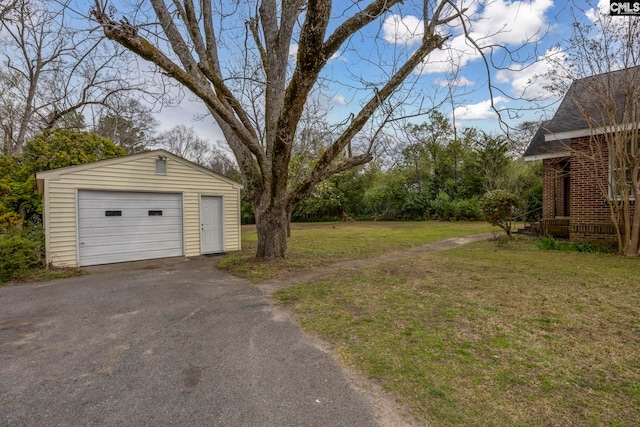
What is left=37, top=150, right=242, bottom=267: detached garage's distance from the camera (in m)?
7.18

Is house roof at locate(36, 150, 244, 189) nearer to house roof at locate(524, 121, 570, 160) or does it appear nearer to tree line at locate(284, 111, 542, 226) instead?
house roof at locate(524, 121, 570, 160)

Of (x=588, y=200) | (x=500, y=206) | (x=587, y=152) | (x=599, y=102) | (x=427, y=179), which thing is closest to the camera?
(x=599, y=102)

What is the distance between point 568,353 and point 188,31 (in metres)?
8.70

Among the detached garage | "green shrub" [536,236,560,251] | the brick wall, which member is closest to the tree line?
the brick wall

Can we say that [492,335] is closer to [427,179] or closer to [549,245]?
[549,245]

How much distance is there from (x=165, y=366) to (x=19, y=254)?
6276mm

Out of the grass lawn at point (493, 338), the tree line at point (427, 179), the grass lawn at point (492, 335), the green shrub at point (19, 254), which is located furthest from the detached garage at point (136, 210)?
the tree line at point (427, 179)

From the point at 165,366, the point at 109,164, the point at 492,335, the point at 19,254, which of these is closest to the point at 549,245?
the point at 492,335

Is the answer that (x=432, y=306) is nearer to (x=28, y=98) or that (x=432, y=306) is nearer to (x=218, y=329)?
(x=218, y=329)

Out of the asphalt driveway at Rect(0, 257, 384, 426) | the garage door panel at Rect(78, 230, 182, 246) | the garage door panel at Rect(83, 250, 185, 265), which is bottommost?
the asphalt driveway at Rect(0, 257, 384, 426)

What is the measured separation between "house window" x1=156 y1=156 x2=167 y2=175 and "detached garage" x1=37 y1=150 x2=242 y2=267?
25 millimetres

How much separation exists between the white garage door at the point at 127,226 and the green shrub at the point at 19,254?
31.1 inches

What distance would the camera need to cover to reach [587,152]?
28.0ft

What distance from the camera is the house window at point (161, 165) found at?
28.1 ft
